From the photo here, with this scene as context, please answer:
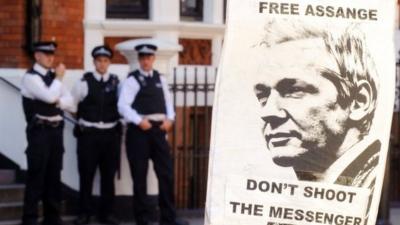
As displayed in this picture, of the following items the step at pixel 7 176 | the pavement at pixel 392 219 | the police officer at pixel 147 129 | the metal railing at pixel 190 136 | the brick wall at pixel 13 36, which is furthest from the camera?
the metal railing at pixel 190 136

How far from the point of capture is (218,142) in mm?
4242

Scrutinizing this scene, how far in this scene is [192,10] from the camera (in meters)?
11.6

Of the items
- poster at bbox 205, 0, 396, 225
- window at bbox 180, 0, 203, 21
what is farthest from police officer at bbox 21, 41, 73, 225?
poster at bbox 205, 0, 396, 225

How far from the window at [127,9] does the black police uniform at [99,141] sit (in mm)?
1261

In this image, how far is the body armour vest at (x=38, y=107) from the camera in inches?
371

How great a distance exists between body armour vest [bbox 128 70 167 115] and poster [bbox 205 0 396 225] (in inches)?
220

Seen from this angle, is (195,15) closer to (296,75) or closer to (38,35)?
(38,35)

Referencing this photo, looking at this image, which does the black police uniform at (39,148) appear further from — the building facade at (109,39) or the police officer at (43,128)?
the building facade at (109,39)

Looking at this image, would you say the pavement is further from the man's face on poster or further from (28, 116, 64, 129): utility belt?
the man's face on poster

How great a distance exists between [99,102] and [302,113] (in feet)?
19.2

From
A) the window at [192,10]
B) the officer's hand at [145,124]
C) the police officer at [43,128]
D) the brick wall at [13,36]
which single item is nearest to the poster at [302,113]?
the police officer at [43,128]

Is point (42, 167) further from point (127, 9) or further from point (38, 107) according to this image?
point (127, 9)

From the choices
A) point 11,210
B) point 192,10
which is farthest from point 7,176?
point 192,10

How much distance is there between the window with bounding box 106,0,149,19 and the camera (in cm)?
1118
